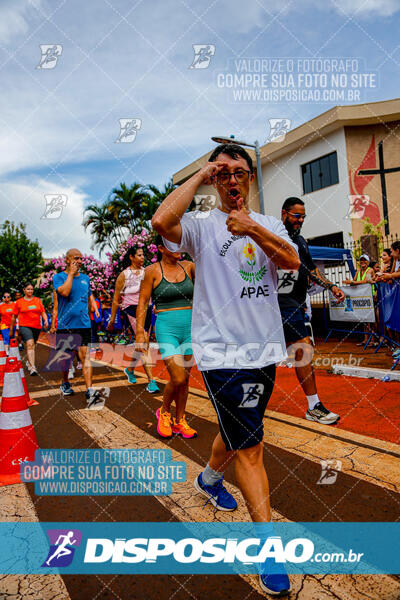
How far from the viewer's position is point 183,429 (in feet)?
12.9

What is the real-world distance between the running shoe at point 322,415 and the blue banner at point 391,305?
3.42 meters

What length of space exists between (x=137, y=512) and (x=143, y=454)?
0.94 meters

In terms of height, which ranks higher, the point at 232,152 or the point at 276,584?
the point at 232,152

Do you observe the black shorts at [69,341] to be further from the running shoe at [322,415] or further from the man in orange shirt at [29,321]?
the man in orange shirt at [29,321]

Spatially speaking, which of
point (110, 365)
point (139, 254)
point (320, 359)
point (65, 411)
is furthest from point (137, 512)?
point (110, 365)

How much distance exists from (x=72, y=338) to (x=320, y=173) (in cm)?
1682

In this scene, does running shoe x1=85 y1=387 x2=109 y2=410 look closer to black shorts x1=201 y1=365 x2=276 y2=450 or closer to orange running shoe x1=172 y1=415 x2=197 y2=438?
orange running shoe x1=172 y1=415 x2=197 y2=438

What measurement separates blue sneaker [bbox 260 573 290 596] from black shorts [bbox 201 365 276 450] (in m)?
0.53

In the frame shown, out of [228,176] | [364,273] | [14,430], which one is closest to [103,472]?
[14,430]

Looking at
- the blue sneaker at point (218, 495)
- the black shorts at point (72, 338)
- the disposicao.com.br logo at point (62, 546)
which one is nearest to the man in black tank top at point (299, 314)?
the blue sneaker at point (218, 495)

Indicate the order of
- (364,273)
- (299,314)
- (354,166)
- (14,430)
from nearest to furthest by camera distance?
(14,430)
(299,314)
(364,273)
(354,166)

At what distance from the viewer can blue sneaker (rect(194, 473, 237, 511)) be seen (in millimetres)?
2516

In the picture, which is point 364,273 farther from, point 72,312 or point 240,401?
point 240,401

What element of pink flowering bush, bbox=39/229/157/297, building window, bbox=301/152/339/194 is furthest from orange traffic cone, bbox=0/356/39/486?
building window, bbox=301/152/339/194
